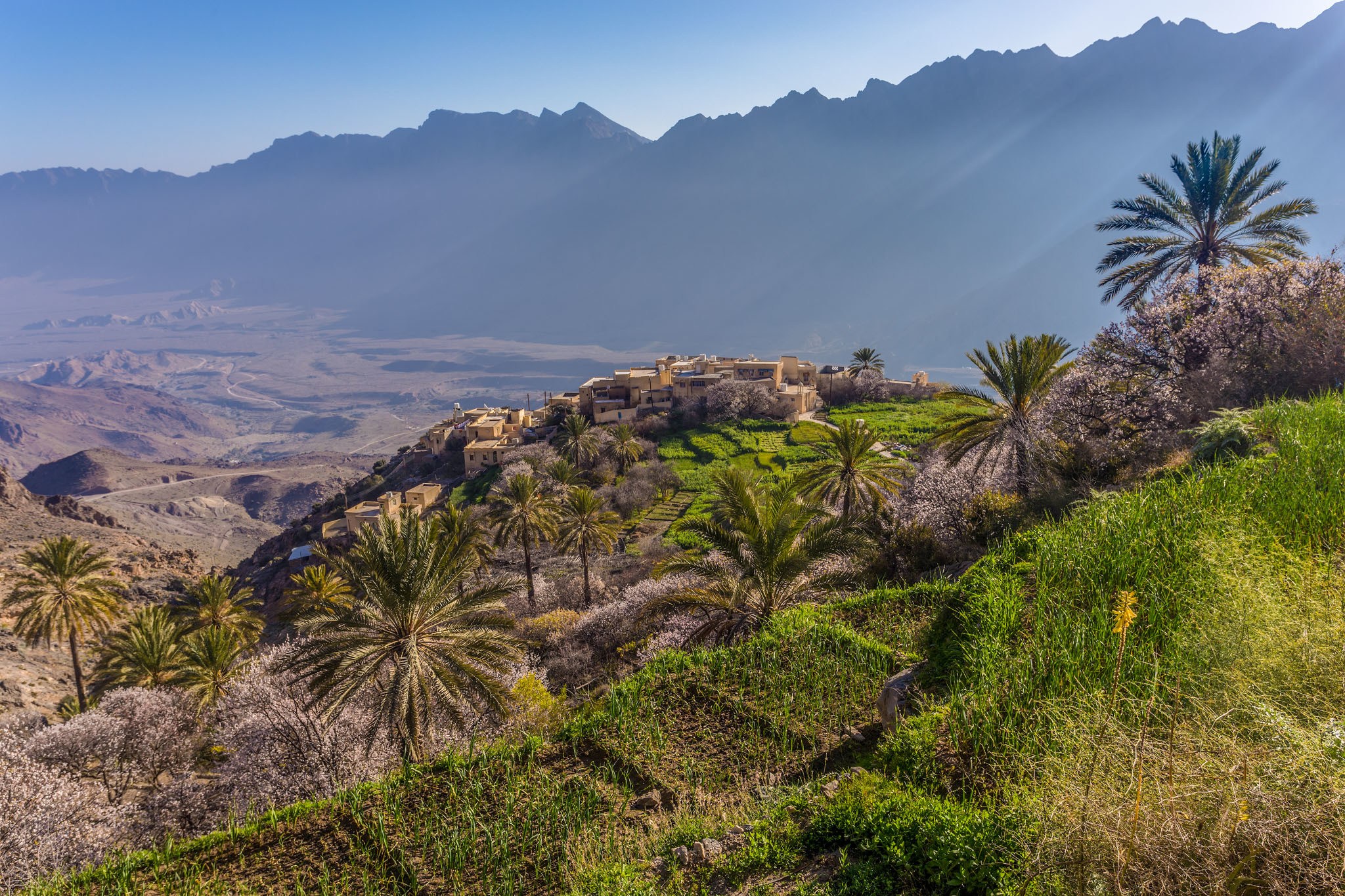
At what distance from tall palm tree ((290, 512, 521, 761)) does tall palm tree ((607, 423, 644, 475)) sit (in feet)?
131

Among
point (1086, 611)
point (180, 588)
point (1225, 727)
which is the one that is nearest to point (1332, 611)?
point (1225, 727)

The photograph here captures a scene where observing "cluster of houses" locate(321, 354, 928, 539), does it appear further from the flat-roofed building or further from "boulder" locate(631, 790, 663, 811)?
"boulder" locate(631, 790, 663, 811)

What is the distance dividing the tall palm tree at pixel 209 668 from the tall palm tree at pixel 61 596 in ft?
27.5

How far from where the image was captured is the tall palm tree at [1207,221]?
81.7 ft

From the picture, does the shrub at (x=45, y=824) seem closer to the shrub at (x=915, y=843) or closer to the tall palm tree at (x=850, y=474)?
the shrub at (x=915, y=843)

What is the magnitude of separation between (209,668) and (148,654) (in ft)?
12.9

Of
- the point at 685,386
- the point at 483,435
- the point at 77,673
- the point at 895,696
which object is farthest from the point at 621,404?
the point at 895,696

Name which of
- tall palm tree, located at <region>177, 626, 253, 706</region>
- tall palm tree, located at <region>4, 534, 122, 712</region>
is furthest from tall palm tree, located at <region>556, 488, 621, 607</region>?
tall palm tree, located at <region>4, 534, 122, 712</region>

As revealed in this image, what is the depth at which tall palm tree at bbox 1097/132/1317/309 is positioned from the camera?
24.9 meters

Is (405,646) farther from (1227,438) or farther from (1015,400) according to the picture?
(1015,400)

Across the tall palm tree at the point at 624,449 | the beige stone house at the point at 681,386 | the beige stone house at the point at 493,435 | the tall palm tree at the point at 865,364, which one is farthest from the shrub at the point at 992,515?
the beige stone house at the point at 493,435

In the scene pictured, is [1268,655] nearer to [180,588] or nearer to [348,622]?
[348,622]

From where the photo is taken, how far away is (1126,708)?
233 inches

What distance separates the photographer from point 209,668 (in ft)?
78.8
